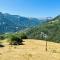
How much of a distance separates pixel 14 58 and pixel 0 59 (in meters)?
2.87

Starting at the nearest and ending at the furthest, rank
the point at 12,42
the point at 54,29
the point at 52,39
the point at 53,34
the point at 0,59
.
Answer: the point at 0,59 < the point at 12,42 < the point at 52,39 < the point at 53,34 < the point at 54,29

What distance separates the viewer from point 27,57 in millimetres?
40375

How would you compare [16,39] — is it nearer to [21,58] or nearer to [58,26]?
[21,58]

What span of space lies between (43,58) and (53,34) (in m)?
70.7

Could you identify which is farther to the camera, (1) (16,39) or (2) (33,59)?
(1) (16,39)

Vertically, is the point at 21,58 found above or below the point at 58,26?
below

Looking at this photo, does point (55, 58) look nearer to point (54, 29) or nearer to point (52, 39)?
point (52, 39)

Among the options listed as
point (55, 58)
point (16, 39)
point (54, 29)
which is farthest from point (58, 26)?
point (55, 58)

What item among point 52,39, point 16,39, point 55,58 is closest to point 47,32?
point 52,39

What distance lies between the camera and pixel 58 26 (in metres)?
120

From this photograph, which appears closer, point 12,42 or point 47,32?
point 12,42

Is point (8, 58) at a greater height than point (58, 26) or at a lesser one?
lesser

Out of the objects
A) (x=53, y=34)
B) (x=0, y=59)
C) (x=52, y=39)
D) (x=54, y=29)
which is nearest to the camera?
(x=0, y=59)

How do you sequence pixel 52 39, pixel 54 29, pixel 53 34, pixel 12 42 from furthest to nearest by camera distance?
1. pixel 54 29
2. pixel 53 34
3. pixel 52 39
4. pixel 12 42
